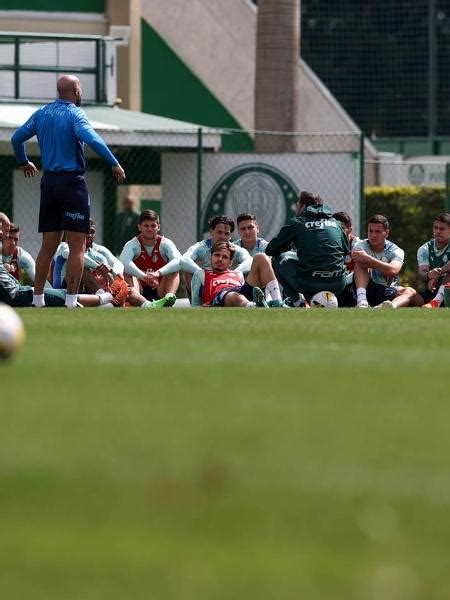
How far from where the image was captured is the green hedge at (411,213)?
87.5 ft

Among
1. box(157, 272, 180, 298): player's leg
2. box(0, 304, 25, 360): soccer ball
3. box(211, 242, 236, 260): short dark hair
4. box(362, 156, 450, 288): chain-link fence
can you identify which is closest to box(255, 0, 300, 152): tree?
box(362, 156, 450, 288): chain-link fence

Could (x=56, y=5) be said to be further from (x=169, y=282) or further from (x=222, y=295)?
(x=222, y=295)

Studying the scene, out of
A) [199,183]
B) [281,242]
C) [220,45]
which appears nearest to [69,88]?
[281,242]

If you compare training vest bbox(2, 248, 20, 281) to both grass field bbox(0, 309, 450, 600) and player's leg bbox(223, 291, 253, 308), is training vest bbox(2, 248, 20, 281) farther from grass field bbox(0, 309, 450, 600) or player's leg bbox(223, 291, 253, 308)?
grass field bbox(0, 309, 450, 600)

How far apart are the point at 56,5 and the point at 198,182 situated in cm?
937

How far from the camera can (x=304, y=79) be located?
1469 inches

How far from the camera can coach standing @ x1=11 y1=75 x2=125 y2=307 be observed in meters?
14.7

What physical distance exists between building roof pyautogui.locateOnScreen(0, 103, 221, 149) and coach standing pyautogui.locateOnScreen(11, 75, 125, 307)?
762 centimetres

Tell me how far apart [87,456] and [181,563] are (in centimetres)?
149

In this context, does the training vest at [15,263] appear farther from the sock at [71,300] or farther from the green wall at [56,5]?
the green wall at [56,5]

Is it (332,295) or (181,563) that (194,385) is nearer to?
(181,563)

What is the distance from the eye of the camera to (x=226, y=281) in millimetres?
16812

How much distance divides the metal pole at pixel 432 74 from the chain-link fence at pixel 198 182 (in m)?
21.3

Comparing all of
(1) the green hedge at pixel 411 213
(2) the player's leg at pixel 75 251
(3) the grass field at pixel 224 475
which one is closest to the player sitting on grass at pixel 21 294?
(2) the player's leg at pixel 75 251
